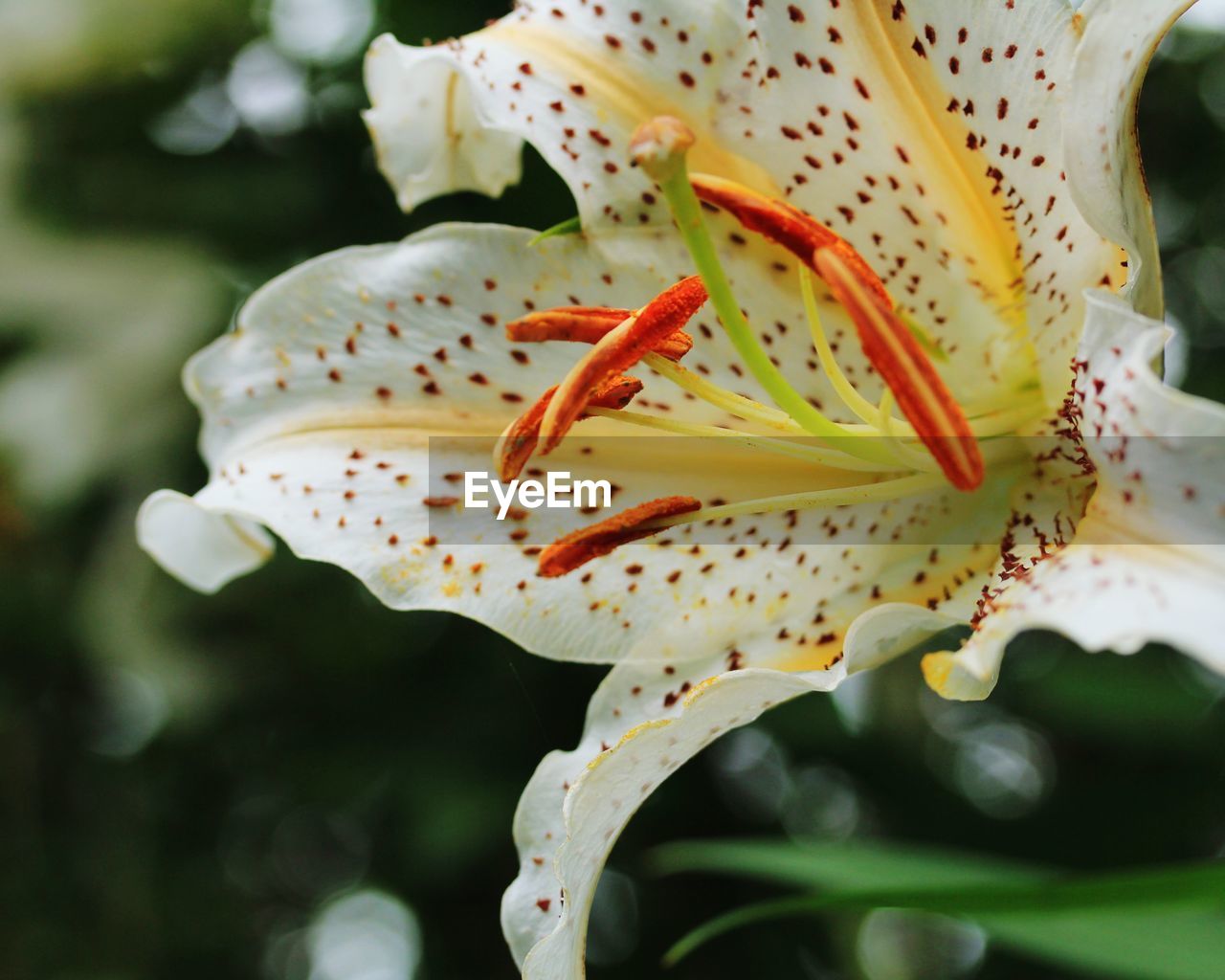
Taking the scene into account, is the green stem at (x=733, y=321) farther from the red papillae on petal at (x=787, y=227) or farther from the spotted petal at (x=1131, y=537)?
the spotted petal at (x=1131, y=537)

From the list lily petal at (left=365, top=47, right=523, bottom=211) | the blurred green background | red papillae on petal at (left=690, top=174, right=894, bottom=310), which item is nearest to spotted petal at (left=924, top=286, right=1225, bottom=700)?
red papillae on petal at (left=690, top=174, right=894, bottom=310)

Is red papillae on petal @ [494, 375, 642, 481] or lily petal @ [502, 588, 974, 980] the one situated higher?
red papillae on petal @ [494, 375, 642, 481]

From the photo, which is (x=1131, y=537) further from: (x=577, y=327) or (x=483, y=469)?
(x=483, y=469)

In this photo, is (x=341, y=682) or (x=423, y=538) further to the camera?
(x=341, y=682)

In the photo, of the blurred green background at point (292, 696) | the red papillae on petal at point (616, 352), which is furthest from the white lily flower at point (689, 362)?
the blurred green background at point (292, 696)

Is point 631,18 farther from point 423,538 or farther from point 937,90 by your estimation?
point 423,538

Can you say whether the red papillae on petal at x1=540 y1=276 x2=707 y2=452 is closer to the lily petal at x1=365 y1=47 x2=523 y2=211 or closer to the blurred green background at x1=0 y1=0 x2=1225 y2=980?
the lily petal at x1=365 y1=47 x2=523 y2=211

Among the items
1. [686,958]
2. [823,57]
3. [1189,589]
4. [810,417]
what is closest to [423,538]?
[810,417]

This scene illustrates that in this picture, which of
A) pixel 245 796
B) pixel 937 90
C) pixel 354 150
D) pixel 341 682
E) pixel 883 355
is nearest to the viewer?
pixel 883 355
